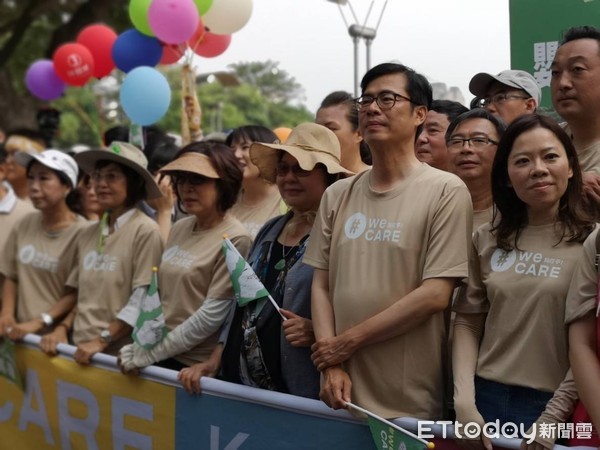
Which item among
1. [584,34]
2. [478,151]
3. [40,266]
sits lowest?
[40,266]

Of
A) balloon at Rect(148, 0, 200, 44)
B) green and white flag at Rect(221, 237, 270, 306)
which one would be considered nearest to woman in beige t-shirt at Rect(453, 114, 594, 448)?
green and white flag at Rect(221, 237, 270, 306)

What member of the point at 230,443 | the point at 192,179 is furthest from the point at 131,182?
the point at 230,443

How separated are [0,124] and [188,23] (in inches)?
459

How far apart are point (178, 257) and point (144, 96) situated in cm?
282

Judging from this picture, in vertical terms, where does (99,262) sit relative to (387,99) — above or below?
below

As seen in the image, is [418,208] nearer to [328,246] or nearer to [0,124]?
[328,246]

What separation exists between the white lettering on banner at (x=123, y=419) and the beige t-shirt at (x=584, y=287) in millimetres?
2105

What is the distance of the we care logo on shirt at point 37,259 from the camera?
5047 millimetres

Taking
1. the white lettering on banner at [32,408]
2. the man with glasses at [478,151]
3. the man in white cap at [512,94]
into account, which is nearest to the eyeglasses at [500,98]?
the man in white cap at [512,94]

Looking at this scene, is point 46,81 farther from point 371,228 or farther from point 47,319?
point 371,228

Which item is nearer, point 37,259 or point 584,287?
point 584,287

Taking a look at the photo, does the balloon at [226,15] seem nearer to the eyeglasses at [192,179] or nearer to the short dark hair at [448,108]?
the eyeglasses at [192,179]

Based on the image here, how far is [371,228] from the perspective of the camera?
9.99 feet

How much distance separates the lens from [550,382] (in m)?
2.70
